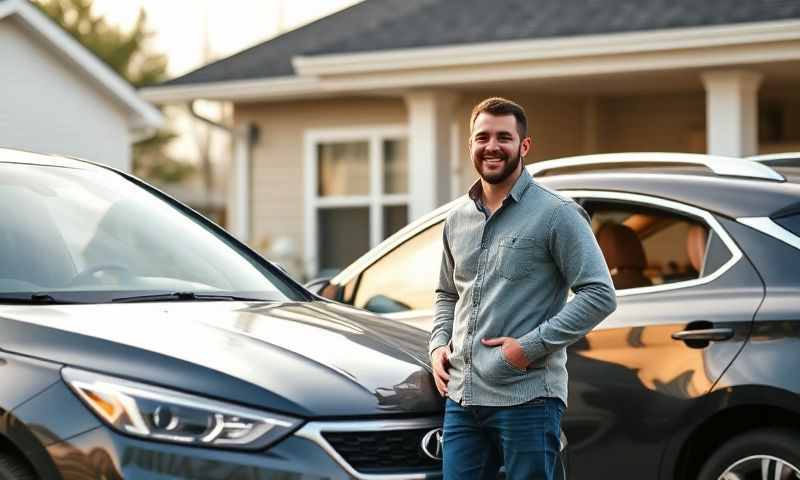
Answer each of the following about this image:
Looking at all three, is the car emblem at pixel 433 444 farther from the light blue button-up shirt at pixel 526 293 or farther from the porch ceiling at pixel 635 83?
the porch ceiling at pixel 635 83

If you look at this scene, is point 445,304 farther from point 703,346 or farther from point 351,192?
point 351,192

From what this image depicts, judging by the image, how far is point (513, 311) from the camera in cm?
443

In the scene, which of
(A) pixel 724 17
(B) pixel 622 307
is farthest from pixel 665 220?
(A) pixel 724 17

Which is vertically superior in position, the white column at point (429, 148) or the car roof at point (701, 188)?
the white column at point (429, 148)

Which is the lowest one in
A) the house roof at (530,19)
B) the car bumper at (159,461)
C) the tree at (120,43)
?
the car bumper at (159,461)

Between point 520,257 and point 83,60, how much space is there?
57.2 feet

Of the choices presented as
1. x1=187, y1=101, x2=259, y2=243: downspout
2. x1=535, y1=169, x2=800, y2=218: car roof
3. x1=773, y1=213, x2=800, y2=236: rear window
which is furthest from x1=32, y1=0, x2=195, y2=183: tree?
x1=773, y1=213, x2=800, y2=236: rear window

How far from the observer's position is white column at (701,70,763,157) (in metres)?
12.9

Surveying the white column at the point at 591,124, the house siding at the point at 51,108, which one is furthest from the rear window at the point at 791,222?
the house siding at the point at 51,108

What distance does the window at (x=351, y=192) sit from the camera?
675 inches

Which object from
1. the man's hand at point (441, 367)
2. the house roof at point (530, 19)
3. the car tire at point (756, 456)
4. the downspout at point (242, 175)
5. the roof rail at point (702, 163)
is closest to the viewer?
the man's hand at point (441, 367)

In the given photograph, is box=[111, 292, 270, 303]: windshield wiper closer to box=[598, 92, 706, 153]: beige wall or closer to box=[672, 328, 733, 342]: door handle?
box=[672, 328, 733, 342]: door handle

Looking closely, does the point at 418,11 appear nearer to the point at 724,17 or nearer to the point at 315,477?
the point at 724,17

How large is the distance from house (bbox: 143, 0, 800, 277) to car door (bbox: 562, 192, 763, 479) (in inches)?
270
